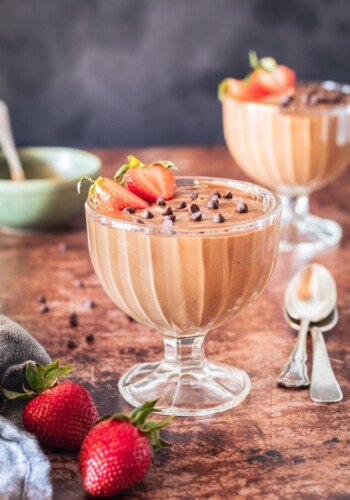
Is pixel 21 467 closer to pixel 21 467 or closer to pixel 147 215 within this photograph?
pixel 21 467

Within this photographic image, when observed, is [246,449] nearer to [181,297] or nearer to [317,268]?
[181,297]

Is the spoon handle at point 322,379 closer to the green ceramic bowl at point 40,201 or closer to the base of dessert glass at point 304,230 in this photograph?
the base of dessert glass at point 304,230

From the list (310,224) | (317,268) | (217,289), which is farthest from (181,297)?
(310,224)

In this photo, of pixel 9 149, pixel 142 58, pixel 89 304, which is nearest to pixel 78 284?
pixel 89 304

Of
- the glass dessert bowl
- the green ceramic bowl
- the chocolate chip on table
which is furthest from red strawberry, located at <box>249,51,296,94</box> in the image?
the chocolate chip on table

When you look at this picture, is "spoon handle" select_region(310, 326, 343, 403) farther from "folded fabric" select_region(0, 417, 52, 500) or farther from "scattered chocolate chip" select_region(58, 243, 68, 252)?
"scattered chocolate chip" select_region(58, 243, 68, 252)

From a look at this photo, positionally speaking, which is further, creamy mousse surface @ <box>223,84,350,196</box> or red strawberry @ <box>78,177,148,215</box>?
creamy mousse surface @ <box>223,84,350,196</box>
